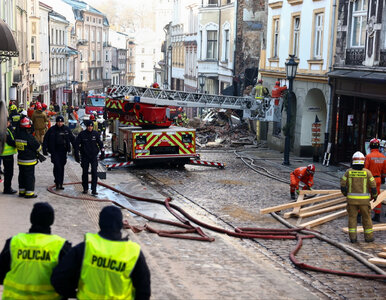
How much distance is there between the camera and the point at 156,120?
20219mm

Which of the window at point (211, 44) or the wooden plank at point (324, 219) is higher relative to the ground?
the window at point (211, 44)

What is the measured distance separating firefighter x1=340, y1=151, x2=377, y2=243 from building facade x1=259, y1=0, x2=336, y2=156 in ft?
38.4

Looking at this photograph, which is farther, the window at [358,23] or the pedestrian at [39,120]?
the window at [358,23]

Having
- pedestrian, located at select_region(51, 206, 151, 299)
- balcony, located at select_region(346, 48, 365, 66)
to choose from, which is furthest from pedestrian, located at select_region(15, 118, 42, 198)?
balcony, located at select_region(346, 48, 365, 66)

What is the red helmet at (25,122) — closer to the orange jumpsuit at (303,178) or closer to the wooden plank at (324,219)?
the wooden plank at (324,219)

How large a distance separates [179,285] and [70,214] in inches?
159

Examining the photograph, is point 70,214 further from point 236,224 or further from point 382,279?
point 382,279

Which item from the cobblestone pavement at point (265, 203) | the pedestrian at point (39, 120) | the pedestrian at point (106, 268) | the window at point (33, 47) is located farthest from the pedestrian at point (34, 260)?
the window at point (33, 47)

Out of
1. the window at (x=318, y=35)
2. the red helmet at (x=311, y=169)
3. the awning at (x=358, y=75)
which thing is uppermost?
the window at (x=318, y=35)

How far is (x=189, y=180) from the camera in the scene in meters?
17.4

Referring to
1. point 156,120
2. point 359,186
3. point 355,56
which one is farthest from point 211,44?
point 359,186

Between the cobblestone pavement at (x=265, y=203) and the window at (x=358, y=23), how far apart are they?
4128 mm

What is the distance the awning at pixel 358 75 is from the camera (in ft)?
58.7

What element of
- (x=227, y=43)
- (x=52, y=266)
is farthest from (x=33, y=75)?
(x=52, y=266)
